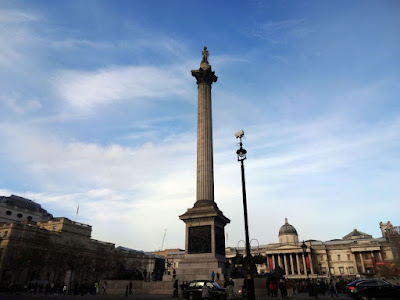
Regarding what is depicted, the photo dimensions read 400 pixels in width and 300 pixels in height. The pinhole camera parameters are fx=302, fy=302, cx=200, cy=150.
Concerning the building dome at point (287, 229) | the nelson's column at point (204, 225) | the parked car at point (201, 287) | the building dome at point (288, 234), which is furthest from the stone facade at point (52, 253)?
the building dome at point (287, 229)

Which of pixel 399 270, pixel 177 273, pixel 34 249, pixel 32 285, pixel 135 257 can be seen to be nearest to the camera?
pixel 177 273

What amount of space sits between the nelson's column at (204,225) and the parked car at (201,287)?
5.78 metres

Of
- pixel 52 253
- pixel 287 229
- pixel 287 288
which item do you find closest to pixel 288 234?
pixel 287 229

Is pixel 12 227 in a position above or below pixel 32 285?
above

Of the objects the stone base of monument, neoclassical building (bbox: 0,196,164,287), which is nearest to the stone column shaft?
the stone base of monument

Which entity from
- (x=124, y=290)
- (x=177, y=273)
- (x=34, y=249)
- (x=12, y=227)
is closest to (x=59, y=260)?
(x=34, y=249)

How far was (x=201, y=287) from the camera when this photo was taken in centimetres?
2206

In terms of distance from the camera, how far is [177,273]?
29.7m

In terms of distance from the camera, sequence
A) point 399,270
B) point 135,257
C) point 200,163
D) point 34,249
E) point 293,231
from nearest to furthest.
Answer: point 200,163 → point 34,249 → point 399,270 → point 135,257 → point 293,231

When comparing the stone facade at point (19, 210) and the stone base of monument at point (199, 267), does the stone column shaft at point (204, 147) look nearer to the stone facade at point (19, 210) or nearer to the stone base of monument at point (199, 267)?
the stone base of monument at point (199, 267)

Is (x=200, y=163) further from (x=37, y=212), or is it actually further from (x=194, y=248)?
(x=37, y=212)

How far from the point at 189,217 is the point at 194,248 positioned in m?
3.11

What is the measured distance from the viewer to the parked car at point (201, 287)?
2066 cm

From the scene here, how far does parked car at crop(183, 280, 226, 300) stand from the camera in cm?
2066
